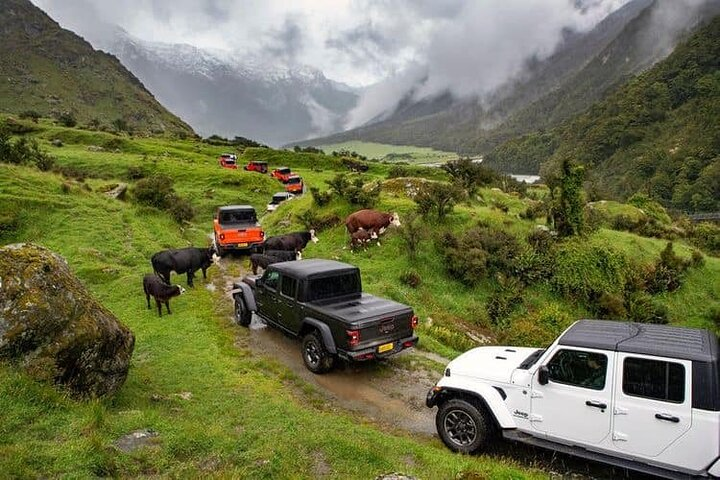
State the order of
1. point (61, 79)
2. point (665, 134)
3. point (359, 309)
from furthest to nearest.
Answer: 1. point (61, 79)
2. point (665, 134)
3. point (359, 309)

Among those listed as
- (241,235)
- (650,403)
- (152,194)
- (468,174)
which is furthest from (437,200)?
(152,194)

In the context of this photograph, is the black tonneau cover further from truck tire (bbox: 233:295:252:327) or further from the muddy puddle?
truck tire (bbox: 233:295:252:327)

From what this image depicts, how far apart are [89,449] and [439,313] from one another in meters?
14.8

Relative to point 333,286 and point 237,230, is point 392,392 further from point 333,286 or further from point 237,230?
point 237,230

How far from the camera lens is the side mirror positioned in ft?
24.2

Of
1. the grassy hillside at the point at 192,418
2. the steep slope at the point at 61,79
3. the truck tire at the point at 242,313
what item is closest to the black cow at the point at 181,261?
the grassy hillside at the point at 192,418

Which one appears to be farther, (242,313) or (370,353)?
(242,313)

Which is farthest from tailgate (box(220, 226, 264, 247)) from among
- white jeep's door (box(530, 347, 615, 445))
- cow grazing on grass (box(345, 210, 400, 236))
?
white jeep's door (box(530, 347, 615, 445))

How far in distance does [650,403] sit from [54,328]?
32.0ft

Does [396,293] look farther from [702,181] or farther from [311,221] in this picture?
[702,181]

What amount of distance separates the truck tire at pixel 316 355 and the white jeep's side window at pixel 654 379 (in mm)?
6535

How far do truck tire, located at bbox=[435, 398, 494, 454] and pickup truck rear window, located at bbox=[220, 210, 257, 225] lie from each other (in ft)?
57.6

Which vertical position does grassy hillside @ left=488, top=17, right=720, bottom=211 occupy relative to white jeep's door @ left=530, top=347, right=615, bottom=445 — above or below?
above

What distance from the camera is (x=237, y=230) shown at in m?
23.0
